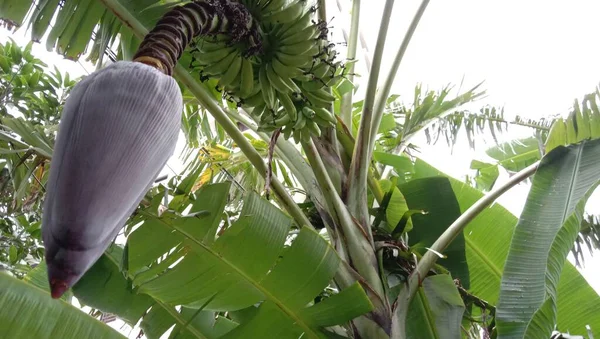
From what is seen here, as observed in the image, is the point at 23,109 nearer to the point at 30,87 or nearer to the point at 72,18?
the point at 30,87

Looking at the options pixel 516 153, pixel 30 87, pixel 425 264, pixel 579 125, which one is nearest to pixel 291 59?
pixel 425 264

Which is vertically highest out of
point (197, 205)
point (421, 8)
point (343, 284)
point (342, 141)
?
point (421, 8)

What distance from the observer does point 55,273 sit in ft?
0.91

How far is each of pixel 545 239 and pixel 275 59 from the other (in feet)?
2.27

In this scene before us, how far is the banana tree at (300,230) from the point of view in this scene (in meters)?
0.76

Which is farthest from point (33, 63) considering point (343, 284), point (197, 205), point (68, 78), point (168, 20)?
point (168, 20)

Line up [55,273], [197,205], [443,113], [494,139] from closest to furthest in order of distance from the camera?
[55,273] → [197,205] → [443,113] → [494,139]

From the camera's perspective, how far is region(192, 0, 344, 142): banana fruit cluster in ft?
2.13

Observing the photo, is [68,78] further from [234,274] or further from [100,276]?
[234,274]

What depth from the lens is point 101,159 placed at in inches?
11.5

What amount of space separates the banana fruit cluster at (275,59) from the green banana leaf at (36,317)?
17.7 inches

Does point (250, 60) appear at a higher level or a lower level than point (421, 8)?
lower

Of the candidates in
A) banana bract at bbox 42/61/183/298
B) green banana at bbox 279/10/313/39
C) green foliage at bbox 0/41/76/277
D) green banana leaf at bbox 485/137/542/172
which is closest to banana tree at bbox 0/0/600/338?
green banana at bbox 279/10/313/39

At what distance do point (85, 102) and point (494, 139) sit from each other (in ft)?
6.62
